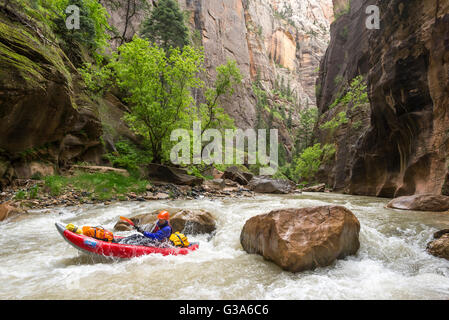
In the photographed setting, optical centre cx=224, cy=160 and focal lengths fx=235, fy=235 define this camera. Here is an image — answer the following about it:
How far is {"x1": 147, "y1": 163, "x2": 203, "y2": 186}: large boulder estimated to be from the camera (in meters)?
13.9

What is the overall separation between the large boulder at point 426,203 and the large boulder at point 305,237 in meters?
5.01

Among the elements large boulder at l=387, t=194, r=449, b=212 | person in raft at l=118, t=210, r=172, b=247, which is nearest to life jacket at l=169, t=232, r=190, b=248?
person in raft at l=118, t=210, r=172, b=247

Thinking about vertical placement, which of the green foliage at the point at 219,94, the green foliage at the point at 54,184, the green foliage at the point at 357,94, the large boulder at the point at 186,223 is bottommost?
the large boulder at the point at 186,223

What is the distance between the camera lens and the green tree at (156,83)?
12.5 meters

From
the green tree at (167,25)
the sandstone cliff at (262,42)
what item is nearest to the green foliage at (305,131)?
the sandstone cliff at (262,42)

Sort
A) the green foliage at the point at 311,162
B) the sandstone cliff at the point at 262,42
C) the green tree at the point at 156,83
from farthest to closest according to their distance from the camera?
the sandstone cliff at the point at 262,42 < the green foliage at the point at 311,162 < the green tree at the point at 156,83

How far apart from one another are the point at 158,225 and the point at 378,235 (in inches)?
194

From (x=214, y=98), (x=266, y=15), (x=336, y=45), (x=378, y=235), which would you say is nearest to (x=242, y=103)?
(x=336, y=45)

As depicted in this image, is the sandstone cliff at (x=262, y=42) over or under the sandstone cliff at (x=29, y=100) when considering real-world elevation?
over

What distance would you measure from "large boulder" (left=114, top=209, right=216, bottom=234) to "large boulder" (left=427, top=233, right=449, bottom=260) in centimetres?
472

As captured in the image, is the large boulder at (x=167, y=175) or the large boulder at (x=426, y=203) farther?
the large boulder at (x=167, y=175)

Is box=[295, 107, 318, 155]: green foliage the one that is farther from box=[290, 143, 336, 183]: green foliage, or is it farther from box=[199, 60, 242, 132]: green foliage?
box=[199, 60, 242, 132]: green foliage

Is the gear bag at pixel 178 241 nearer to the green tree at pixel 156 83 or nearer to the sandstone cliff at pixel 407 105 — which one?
the green tree at pixel 156 83
